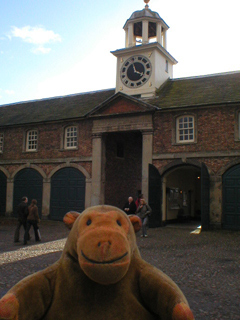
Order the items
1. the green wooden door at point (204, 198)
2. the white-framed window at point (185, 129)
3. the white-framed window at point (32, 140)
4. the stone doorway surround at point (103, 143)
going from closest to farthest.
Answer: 1. the green wooden door at point (204, 198)
2. the white-framed window at point (185, 129)
3. the stone doorway surround at point (103, 143)
4. the white-framed window at point (32, 140)

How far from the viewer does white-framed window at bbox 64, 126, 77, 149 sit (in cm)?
2172

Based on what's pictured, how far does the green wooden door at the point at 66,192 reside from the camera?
20.8 meters

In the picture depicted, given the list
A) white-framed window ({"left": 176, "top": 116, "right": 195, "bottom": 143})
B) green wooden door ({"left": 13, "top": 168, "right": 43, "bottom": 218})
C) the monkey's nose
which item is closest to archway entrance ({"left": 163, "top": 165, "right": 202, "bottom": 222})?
white-framed window ({"left": 176, "top": 116, "right": 195, "bottom": 143})

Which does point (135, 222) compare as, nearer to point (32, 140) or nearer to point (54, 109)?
point (32, 140)

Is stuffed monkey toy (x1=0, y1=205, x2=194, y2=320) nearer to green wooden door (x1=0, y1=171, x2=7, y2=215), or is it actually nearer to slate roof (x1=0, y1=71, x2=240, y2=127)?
slate roof (x1=0, y1=71, x2=240, y2=127)

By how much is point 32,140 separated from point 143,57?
9.57 m

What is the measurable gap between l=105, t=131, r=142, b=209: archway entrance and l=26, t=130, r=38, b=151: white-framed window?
5542 millimetres

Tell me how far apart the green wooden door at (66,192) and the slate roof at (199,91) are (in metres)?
6.76

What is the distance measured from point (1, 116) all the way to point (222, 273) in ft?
76.2

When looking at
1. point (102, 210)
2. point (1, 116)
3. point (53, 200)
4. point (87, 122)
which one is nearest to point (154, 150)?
point (87, 122)

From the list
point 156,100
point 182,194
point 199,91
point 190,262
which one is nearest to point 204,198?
point 182,194

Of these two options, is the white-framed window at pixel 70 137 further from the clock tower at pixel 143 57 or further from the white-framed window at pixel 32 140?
the clock tower at pixel 143 57

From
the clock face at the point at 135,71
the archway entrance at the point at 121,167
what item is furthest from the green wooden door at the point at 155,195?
the clock face at the point at 135,71

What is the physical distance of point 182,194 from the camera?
861 inches
